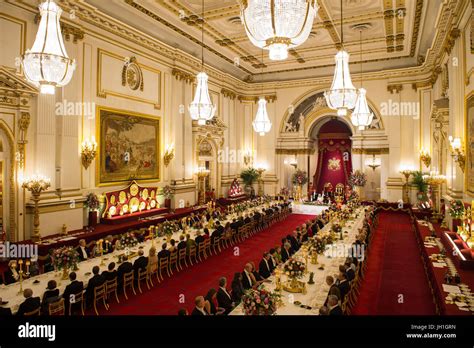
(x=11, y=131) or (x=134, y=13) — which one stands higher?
(x=134, y=13)

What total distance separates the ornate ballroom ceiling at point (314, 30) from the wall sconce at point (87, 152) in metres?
5.16

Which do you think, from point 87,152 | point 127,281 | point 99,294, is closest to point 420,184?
point 127,281

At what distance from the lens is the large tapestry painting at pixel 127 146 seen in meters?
12.9

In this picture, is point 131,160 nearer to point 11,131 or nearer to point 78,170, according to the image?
point 78,170

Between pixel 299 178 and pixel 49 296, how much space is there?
59.7 feet

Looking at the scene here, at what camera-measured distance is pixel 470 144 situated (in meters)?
9.05

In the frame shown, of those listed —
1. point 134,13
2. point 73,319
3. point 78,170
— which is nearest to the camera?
point 73,319

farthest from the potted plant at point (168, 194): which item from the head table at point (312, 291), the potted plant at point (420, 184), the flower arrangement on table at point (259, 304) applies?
the potted plant at point (420, 184)

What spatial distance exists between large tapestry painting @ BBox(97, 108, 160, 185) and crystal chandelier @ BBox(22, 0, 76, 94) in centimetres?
693

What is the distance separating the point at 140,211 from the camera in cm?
1427

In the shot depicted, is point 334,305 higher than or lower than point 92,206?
lower

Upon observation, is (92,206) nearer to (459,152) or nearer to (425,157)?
(459,152)

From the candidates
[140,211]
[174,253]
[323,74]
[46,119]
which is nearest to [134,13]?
[46,119]

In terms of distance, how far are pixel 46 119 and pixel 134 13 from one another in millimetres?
5673
